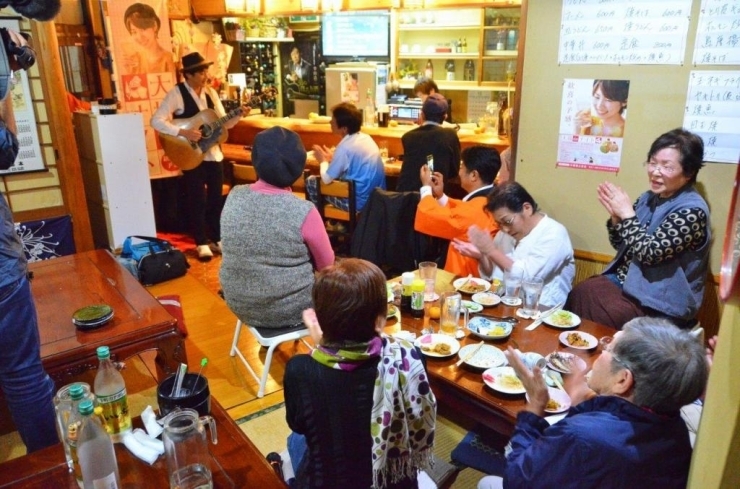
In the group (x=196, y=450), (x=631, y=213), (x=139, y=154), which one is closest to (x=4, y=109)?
(x=196, y=450)

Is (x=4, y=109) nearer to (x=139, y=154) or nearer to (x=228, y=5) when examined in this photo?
(x=139, y=154)

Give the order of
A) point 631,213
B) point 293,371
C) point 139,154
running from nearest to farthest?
point 293,371 < point 631,213 < point 139,154

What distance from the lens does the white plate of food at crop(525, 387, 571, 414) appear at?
5.22ft

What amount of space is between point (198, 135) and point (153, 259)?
45.2 inches

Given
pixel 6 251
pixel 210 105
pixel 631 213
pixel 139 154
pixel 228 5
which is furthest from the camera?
pixel 228 5

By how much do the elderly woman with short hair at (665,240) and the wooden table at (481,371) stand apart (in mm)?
411

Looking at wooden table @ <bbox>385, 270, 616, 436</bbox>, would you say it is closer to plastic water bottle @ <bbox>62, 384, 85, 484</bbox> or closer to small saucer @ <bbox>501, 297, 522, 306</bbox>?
small saucer @ <bbox>501, 297, 522, 306</bbox>

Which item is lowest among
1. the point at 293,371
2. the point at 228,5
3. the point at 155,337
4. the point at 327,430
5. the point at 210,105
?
the point at 155,337

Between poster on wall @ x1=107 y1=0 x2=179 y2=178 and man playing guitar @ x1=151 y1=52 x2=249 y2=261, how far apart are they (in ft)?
2.02

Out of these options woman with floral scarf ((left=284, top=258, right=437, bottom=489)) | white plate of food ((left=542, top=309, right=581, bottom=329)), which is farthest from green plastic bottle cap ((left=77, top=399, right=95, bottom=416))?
white plate of food ((left=542, top=309, right=581, bottom=329))

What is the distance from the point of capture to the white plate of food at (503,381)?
1.69 m

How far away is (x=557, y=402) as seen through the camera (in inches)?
63.9

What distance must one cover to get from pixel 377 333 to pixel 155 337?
119cm

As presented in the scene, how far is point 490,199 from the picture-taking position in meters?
2.49
